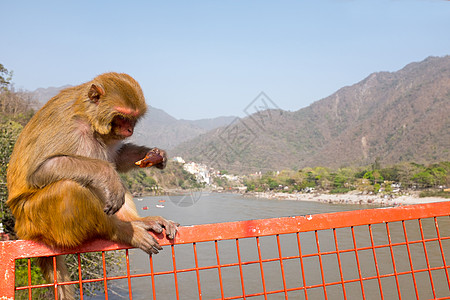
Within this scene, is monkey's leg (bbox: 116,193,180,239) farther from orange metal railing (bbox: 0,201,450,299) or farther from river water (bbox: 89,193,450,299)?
river water (bbox: 89,193,450,299)

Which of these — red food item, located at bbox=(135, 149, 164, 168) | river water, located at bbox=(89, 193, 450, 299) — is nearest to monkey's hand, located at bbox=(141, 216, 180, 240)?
red food item, located at bbox=(135, 149, 164, 168)

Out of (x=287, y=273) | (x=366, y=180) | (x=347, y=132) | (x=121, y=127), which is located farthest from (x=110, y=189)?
(x=347, y=132)

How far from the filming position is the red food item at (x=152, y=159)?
298 cm

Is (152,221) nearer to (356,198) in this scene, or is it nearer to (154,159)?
(154,159)

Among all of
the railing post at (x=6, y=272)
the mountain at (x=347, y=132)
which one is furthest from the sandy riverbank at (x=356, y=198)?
the railing post at (x=6, y=272)

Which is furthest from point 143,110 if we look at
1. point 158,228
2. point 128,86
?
point 158,228

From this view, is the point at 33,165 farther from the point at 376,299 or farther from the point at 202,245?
the point at 202,245

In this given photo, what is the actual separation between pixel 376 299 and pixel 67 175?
63.7 ft

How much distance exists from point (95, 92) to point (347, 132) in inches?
4436

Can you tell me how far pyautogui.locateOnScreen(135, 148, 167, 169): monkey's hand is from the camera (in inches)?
117

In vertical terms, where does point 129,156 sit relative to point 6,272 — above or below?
above

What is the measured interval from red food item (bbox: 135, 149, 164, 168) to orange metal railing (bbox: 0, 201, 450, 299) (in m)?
0.60

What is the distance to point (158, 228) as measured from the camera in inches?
96.9

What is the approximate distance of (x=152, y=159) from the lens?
2982 millimetres
